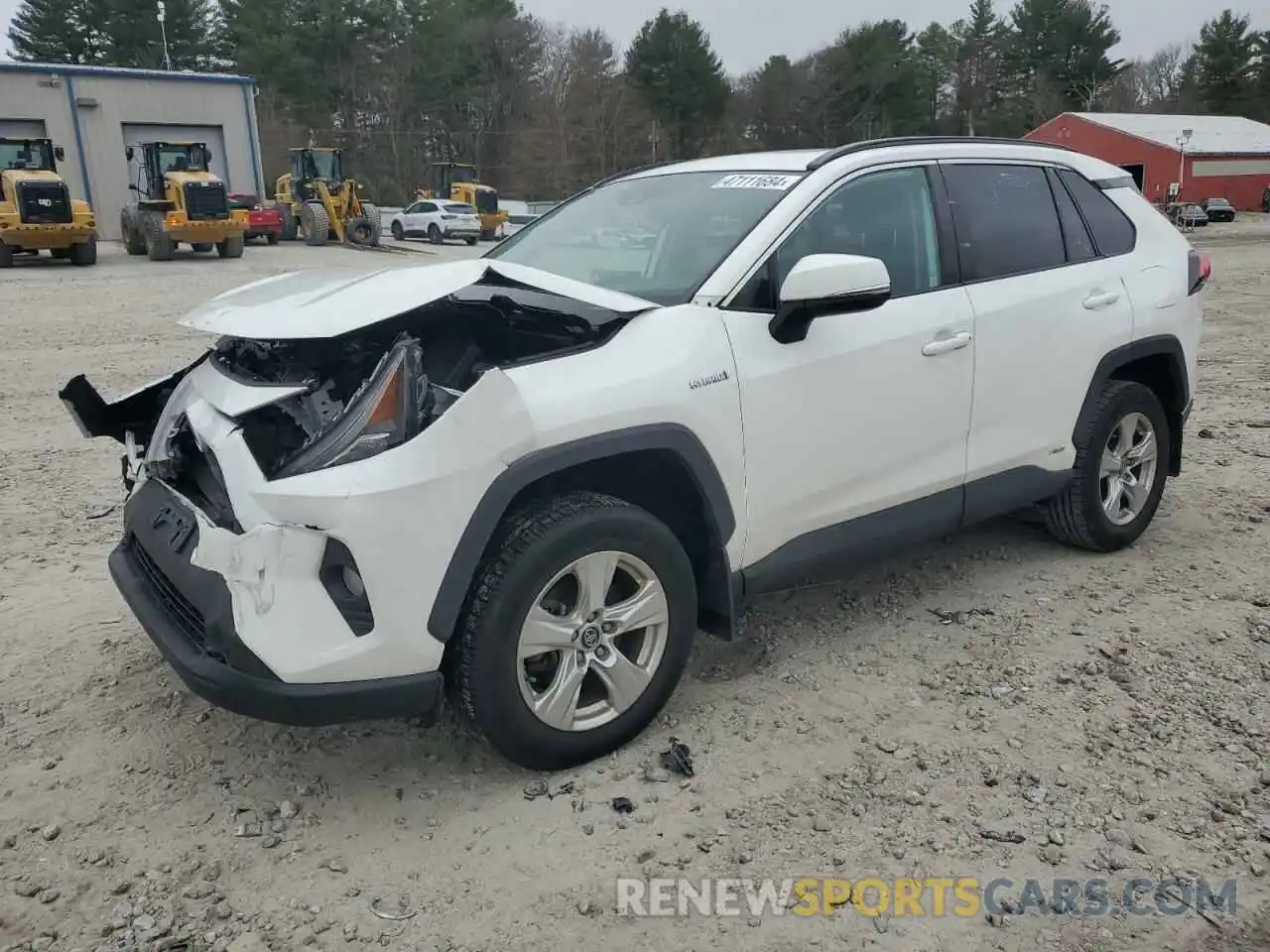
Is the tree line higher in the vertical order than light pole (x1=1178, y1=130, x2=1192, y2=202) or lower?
higher

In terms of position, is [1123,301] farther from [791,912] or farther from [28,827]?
[28,827]

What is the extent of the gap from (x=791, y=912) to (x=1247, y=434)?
5.71 metres

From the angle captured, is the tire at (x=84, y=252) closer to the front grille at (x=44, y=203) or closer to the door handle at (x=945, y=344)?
the front grille at (x=44, y=203)

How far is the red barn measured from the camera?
5006 cm

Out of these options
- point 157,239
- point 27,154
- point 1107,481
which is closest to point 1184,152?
point 157,239

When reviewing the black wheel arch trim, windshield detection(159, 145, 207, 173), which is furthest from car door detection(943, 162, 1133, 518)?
windshield detection(159, 145, 207, 173)

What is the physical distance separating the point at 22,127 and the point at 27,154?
45.9ft

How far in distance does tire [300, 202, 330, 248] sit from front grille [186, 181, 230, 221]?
4815 mm

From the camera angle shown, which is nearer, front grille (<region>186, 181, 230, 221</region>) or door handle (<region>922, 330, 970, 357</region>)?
door handle (<region>922, 330, 970, 357</region>)

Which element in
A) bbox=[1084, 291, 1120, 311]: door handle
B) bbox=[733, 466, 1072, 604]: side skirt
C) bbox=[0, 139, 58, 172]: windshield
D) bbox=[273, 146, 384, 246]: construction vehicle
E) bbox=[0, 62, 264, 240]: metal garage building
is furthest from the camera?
bbox=[0, 62, 264, 240]: metal garage building

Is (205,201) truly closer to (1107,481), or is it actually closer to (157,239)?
(157,239)

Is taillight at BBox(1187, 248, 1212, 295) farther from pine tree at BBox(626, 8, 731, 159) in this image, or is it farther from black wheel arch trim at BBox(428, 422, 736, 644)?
pine tree at BBox(626, 8, 731, 159)

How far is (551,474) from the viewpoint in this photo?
2850 millimetres

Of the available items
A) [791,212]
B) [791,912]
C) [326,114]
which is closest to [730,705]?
[791,912]
